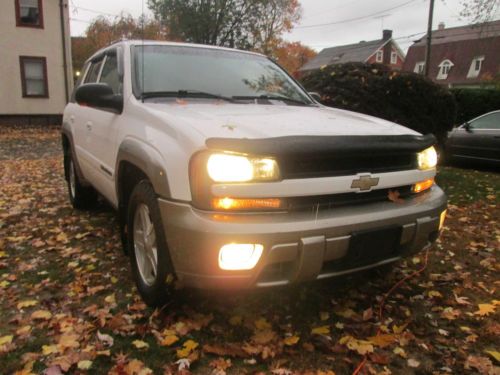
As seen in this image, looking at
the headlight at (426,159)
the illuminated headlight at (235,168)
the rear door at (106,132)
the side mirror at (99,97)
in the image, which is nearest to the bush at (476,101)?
the headlight at (426,159)

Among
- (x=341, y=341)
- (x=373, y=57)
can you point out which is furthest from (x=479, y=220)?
(x=373, y=57)

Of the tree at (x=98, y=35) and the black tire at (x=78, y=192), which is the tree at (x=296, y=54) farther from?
the black tire at (x=78, y=192)

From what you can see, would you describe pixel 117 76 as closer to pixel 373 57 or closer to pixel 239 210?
pixel 239 210

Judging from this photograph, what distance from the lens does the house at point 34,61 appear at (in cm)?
1856

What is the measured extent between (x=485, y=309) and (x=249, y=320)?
5.32 ft

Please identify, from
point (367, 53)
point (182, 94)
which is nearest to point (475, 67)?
point (367, 53)

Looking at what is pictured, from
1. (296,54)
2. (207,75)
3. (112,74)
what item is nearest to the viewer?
(207,75)

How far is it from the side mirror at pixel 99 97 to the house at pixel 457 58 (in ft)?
136

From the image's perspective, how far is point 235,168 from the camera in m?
2.35

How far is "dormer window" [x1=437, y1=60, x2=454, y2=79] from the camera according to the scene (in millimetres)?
45094

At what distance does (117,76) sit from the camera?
12.6ft

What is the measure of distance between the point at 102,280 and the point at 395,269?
2370 mm

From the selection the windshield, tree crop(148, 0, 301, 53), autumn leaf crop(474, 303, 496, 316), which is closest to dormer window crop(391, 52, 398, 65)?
tree crop(148, 0, 301, 53)

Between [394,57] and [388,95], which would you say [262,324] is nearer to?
[388,95]
